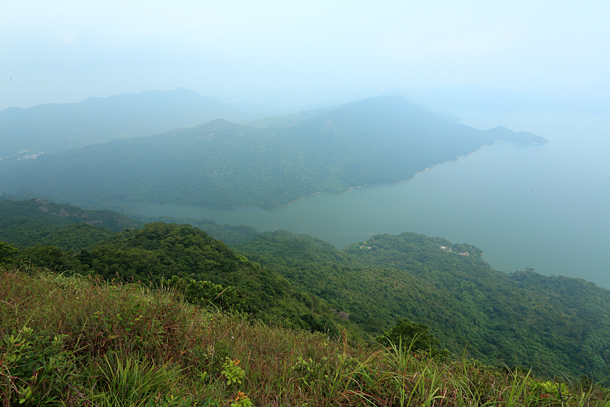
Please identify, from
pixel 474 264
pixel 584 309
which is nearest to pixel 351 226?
pixel 474 264

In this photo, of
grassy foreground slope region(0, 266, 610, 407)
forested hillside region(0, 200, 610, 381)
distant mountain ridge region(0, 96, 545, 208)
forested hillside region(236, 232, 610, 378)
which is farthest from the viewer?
distant mountain ridge region(0, 96, 545, 208)

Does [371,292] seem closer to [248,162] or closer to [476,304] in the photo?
[476,304]

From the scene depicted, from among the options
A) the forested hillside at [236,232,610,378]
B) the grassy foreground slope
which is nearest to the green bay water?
the forested hillside at [236,232,610,378]

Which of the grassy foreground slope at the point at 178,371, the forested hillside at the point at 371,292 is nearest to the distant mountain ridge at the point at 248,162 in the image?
the forested hillside at the point at 371,292

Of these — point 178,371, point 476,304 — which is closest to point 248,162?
point 476,304

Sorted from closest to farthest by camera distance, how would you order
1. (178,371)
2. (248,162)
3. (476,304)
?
(178,371) → (476,304) → (248,162)

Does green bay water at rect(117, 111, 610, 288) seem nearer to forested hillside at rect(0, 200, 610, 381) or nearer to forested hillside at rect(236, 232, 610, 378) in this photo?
forested hillside at rect(236, 232, 610, 378)
